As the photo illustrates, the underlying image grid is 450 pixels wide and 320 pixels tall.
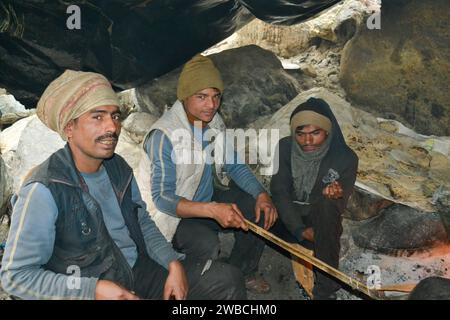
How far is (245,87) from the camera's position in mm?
3291

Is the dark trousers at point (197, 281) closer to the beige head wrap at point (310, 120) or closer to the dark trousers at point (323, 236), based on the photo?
the dark trousers at point (323, 236)

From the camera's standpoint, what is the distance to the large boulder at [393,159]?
285cm

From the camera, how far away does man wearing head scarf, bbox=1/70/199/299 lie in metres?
1.75

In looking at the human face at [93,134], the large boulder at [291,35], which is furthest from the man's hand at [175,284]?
the large boulder at [291,35]

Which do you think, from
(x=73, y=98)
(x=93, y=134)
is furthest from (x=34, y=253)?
(x=73, y=98)

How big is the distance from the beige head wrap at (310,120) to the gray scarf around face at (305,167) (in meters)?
0.07

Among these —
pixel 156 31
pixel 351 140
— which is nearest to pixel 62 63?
pixel 156 31

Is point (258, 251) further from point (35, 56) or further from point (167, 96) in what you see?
point (35, 56)

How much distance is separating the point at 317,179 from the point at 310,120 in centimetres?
37

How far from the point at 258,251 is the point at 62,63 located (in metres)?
1.61

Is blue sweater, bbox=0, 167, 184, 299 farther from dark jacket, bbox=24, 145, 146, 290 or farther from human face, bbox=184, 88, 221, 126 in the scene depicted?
human face, bbox=184, 88, 221, 126

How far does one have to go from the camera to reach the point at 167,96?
10.9 feet
